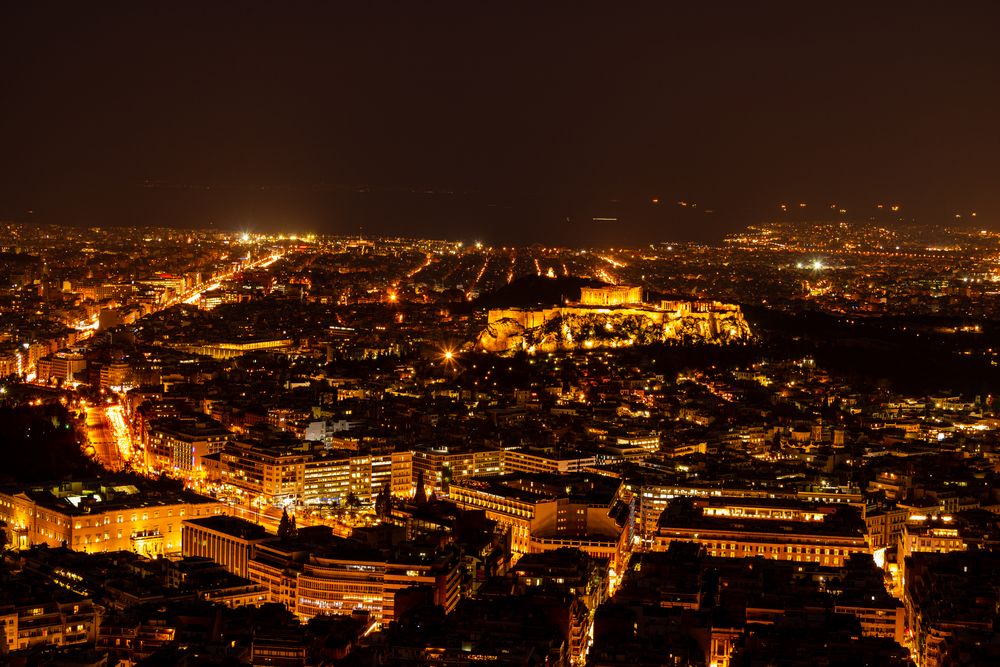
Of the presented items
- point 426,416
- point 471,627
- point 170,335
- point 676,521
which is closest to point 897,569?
point 676,521

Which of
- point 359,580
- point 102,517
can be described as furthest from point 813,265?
point 359,580

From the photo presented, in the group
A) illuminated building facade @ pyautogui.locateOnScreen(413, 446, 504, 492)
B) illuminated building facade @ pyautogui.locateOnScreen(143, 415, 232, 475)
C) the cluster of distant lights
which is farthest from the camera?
the cluster of distant lights

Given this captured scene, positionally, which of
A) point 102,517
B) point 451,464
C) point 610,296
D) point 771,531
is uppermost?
point 610,296

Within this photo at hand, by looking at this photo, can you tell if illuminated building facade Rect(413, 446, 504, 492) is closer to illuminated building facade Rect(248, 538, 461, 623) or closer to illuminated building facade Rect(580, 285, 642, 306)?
illuminated building facade Rect(248, 538, 461, 623)

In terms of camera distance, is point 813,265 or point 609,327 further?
point 813,265

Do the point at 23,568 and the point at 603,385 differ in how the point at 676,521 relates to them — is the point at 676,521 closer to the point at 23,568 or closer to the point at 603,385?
the point at 23,568

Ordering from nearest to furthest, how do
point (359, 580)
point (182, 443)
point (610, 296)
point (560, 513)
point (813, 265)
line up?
point (359, 580) < point (560, 513) < point (182, 443) < point (610, 296) < point (813, 265)

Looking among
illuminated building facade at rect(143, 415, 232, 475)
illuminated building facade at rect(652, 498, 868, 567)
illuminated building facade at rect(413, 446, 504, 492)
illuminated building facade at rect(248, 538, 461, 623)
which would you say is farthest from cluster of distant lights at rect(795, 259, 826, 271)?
illuminated building facade at rect(248, 538, 461, 623)

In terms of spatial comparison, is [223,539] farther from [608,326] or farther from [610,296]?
[610,296]
